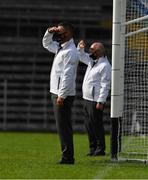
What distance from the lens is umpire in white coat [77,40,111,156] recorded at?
14.4 meters

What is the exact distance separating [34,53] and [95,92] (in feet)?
47.9

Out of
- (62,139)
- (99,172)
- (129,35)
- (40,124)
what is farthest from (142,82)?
(40,124)

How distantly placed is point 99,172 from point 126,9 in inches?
119

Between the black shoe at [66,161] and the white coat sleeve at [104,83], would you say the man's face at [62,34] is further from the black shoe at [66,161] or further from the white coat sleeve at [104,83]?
the white coat sleeve at [104,83]

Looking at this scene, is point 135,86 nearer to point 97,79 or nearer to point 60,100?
point 97,79

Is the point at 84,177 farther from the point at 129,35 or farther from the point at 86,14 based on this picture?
the point at 86,14

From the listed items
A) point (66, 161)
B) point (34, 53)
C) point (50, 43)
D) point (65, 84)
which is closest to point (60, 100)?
point (65, 84)

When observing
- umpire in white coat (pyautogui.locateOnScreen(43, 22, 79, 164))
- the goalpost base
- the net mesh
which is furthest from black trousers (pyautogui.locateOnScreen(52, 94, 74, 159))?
the net mesh

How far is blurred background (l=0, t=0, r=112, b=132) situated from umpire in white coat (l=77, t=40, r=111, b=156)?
42.2ft

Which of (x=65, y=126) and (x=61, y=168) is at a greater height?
(x=65, y=126)

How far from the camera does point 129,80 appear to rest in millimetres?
13477

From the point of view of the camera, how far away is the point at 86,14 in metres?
29.7

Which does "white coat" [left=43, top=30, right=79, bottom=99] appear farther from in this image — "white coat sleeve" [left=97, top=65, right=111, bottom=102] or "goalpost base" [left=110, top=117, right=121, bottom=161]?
"white coat sleeve" [left=97, top=65, right=111, bottom=102]

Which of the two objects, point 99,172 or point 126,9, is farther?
point 126,9
